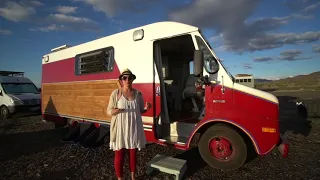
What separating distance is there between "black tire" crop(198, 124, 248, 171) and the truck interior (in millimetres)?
906

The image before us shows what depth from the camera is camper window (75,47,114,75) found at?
6.15m

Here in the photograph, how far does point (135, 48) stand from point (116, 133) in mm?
2623

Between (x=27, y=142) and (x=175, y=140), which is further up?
(x=175, y=140)

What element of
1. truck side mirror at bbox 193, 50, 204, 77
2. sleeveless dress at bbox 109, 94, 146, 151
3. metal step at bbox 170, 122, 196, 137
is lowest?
metal step at bbox 170, 122, 196, 137

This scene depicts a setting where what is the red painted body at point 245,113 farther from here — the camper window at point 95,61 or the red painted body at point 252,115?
the camper window at point 95,61

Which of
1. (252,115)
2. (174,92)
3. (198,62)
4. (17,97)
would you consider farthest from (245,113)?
(17,97)

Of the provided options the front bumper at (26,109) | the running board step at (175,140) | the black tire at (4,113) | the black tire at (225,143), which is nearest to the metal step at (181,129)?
the running board step at (175,140)

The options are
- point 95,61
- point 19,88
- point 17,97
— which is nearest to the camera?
point 95,61

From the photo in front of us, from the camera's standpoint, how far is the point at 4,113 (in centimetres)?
1256

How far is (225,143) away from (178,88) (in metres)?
3.34

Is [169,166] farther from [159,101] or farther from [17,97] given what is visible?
[17,97]

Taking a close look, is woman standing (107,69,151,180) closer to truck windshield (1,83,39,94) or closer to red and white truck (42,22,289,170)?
red and white truck (42,22,289,170)

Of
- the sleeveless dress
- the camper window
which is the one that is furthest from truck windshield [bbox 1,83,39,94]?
the sleeveless dress

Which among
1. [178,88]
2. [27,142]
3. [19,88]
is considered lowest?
[27,142]
